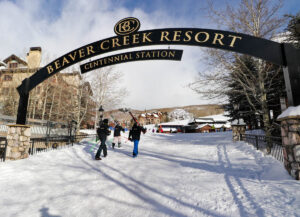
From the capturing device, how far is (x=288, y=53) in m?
4.57

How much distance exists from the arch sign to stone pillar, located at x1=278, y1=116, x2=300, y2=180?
682 mm

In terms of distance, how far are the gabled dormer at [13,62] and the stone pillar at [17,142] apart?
27748 mm

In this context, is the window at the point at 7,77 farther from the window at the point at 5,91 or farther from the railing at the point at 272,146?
the railing at the point at 272,146

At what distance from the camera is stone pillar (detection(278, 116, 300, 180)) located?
143 inches

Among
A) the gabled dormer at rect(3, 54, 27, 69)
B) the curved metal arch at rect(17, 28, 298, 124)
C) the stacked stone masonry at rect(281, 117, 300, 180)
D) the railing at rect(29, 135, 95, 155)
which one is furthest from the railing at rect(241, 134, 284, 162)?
the gabled dormer at rect(3, 54, 27, 69)

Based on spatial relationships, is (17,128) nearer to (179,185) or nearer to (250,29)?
(179,185)

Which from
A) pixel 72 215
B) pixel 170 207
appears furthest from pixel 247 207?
pixel 72 215

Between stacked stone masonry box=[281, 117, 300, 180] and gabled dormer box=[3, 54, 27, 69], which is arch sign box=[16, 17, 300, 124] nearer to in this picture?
stacked stone masonry box=[281, 117, 300, 180]

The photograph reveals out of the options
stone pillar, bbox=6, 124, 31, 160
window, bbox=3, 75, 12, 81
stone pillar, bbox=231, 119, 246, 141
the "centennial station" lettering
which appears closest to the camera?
stone pillar, bbox=6, 124, 31, 160

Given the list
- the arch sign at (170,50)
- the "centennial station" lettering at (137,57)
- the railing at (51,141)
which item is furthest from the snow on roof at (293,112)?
the railing at (51,141)

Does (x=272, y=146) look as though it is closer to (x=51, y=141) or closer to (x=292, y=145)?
(x=292, y=145)

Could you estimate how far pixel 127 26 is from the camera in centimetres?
663

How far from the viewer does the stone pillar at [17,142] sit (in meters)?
6.38

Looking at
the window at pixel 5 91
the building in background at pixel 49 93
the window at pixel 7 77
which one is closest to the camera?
the building in background at pixel 49 93
